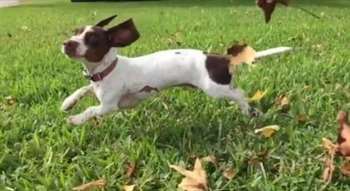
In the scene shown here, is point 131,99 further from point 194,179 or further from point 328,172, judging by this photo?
point 328,172

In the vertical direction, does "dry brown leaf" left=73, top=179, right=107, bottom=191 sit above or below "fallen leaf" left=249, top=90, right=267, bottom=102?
below

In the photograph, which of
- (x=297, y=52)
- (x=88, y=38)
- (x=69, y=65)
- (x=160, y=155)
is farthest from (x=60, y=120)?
(x=297, y=52)

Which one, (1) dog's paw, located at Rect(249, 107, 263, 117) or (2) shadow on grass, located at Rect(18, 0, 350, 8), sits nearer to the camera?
(1) dog's paw, located at Rect(249, 107, 263, 117)

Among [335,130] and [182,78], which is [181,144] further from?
[335,130]

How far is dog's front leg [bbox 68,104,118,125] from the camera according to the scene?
3.52 m

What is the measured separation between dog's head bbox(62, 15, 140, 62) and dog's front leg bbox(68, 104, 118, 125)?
229mm

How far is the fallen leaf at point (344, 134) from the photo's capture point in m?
2.27

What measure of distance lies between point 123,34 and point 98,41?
119mm

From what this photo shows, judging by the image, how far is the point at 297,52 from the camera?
5789 mm

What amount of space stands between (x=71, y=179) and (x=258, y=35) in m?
4.69

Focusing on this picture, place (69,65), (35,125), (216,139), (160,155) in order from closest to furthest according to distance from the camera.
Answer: (160,155) < (216,139) < (35,125) < (69,65)

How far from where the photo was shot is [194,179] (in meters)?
2.85

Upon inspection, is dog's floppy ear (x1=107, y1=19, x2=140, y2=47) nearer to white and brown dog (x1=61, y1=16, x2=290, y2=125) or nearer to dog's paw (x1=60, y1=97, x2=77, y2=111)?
white and brown dog (x1=61, y1=16, x2=290, y2=125)

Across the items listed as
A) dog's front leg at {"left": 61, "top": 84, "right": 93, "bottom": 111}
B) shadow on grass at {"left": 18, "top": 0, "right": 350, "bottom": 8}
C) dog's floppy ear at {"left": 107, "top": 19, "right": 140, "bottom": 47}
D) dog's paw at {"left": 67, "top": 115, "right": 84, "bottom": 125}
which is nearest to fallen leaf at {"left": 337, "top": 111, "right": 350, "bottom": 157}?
dog's floppy ear at {"left": 107, "top": 19, "right": 140, "bottom": 47}
